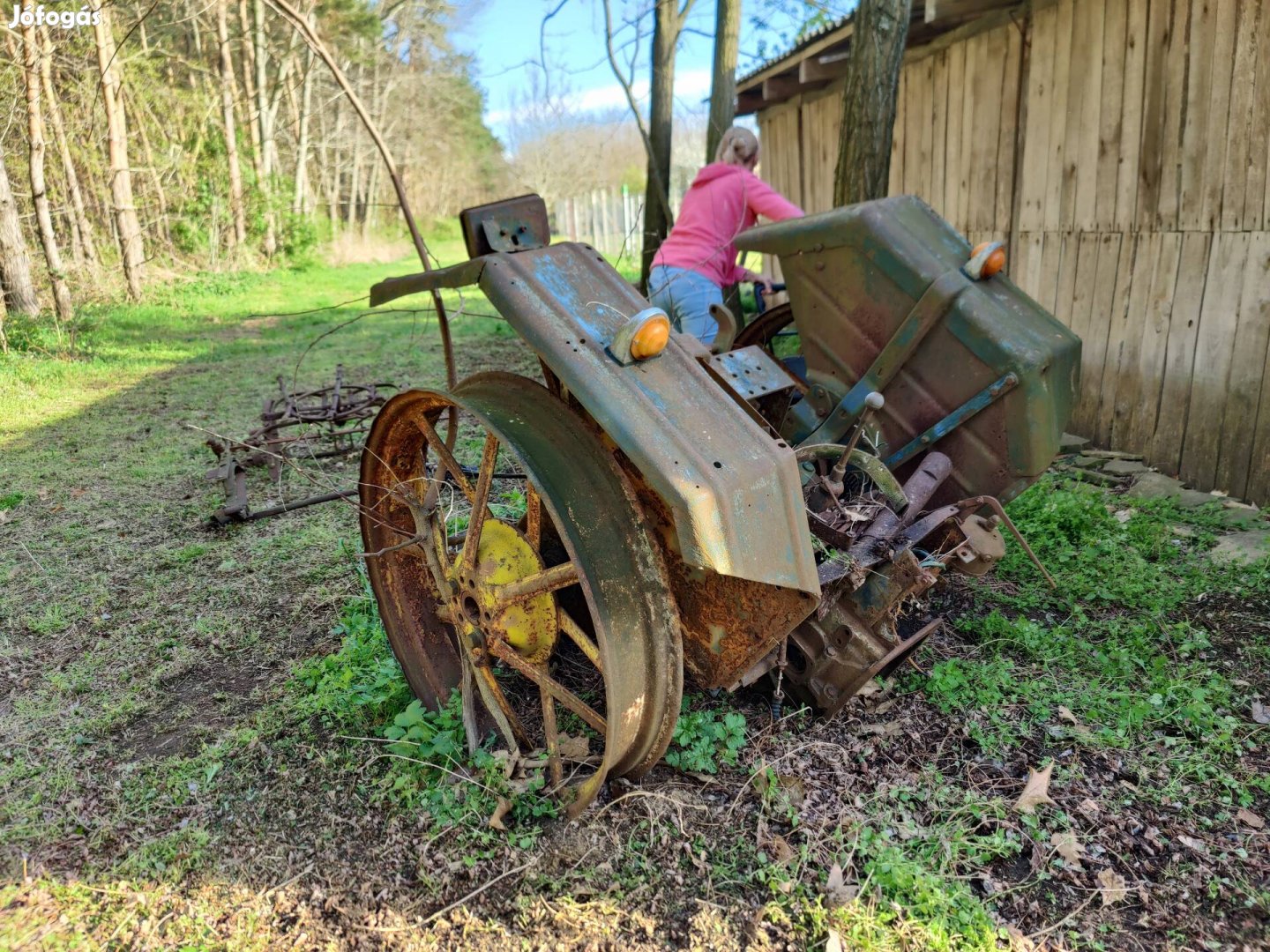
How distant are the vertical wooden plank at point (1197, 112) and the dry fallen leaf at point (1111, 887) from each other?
3952 millimetres

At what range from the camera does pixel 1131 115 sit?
16.9 feet

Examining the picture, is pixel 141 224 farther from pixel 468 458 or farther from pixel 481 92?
pixel 481 92

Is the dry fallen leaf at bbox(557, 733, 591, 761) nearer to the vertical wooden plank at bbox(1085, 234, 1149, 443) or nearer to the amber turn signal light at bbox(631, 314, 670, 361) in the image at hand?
the amber turn signal light at bbox(631, 314, 670, 361)

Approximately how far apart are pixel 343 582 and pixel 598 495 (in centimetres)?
235

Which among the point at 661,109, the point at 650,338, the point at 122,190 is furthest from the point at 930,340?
the point at 122,190

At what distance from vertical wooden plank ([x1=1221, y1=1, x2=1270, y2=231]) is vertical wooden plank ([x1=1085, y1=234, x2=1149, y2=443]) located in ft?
1.86

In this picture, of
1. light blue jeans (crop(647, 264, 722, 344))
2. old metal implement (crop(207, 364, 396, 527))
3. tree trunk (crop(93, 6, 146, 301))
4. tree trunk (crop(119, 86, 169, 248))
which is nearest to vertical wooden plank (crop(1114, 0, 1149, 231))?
light blue jeans (crop(647, 264, 722, 344))

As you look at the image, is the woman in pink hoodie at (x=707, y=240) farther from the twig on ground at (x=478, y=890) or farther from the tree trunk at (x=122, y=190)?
the tree trunk at (x=122, y=190)

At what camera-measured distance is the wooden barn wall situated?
4527 mm

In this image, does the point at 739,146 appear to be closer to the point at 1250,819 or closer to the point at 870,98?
the point at 870,98

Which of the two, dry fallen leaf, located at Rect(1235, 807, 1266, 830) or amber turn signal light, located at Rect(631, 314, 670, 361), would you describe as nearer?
amber turn signal light, located at Rect(631, 314, 670, 361)

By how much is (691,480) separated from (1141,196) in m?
4.67

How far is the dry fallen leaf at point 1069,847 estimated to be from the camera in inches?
91.7

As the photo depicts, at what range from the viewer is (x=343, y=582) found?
4.08m
